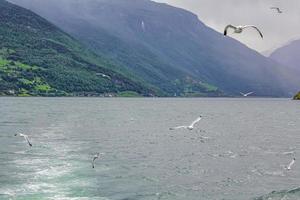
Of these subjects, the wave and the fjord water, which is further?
the fjord water

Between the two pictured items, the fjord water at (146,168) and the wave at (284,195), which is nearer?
the wave at (284,195)

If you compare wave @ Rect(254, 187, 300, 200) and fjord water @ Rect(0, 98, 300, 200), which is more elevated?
fjord water @ Rect(0, 98, 300, 200)

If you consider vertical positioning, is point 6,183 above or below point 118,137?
below

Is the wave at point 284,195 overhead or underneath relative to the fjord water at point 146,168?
underneath

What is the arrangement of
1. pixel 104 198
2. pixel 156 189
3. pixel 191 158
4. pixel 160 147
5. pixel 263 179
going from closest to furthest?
pixel 104 198, pixel 156 189, pixel 263 179, pixel 191 158, pixel 160 147

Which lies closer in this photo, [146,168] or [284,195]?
[284,195]

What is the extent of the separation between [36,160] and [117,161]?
11.6 meters

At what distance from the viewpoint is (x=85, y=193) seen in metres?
51.2

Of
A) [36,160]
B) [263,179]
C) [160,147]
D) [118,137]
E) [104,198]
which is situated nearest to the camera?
[104,198]

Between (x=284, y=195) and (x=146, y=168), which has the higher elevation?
(x=146, y=168)

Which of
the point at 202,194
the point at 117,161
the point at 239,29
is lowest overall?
the point at 202,194

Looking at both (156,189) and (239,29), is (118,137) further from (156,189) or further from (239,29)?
(239,29)

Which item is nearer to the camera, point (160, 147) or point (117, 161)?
point (117, 161)

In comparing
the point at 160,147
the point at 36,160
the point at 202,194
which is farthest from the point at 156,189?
the point at 160,147
